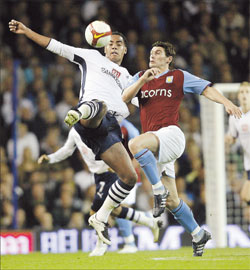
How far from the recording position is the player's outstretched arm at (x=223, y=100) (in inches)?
293

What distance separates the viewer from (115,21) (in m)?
16.4

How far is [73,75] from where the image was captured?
14.5 meters

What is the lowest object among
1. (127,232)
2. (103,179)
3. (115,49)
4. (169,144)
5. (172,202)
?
(127,232)

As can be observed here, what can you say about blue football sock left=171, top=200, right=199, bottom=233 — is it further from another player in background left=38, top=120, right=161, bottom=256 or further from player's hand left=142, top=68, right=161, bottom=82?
another player in background left=38, top=120, right=161, bottom=256

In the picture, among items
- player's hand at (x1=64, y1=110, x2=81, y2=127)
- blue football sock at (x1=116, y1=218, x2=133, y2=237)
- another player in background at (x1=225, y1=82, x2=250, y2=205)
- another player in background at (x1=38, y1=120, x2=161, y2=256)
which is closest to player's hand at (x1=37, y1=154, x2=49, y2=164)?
another player in background at (x1=38, y1=120, x2=161, y2=256)

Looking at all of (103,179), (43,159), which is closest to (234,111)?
(103,179)

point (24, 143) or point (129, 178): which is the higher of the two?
point (24, 143)

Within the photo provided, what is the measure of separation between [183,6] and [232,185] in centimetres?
546

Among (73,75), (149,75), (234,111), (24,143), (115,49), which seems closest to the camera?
(234,111)

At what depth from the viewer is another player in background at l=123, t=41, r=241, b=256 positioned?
25.5 ft

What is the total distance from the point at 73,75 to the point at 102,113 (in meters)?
7.03

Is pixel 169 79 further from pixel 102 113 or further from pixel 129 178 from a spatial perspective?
pixel 129 178

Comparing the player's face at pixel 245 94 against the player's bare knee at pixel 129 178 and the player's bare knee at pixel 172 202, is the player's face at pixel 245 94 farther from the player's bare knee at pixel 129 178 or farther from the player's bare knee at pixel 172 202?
the player's bare knee at pixel 129 178

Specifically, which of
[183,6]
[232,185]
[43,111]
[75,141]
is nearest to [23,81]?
[43,111]
